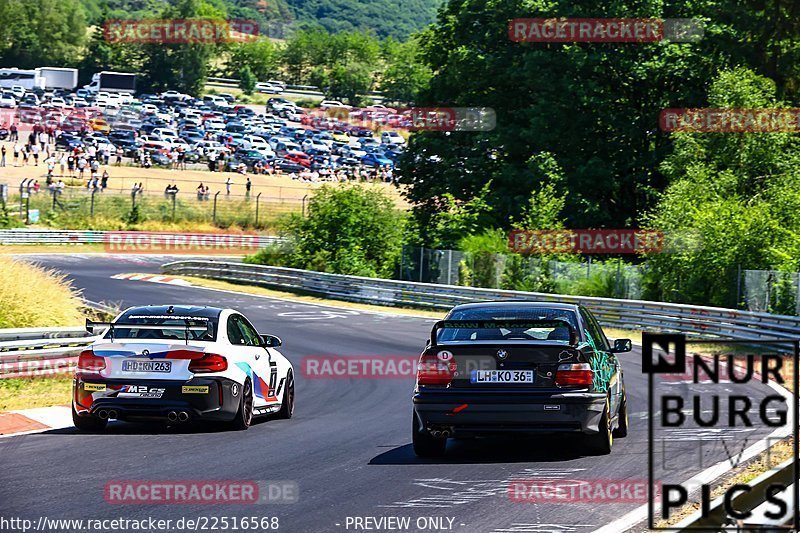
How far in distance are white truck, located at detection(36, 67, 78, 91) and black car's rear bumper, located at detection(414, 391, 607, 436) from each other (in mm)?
125750

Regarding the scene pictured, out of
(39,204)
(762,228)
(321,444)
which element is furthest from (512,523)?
(39,204)

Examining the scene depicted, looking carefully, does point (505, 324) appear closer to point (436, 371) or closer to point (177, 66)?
point (436, 371)

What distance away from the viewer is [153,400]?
41.5ft

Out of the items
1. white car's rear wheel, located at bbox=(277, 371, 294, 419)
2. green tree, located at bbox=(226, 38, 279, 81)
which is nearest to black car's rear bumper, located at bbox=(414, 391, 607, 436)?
white car's rear wheel, located at bbox=(277, 371, 294, 419)

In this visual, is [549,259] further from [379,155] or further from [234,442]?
[379,155]

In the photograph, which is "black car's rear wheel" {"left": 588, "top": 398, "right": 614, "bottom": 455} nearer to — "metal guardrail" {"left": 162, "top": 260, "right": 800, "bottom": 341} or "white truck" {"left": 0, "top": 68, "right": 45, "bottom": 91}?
"metal guardrail" {"left": 162, "top": 260, "right": 800, "bottom": 341}

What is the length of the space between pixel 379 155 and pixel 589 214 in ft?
230

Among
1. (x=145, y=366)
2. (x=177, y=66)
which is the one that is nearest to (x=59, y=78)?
(x=177, y=66)

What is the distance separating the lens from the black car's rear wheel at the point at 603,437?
1130 cm

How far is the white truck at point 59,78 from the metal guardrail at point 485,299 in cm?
8572

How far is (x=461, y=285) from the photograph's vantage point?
41406 mm

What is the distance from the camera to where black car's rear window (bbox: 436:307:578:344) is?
11438mm

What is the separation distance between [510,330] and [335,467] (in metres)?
2.18

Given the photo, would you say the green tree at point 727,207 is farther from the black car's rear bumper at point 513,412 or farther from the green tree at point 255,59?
the green tree at point 255,59
